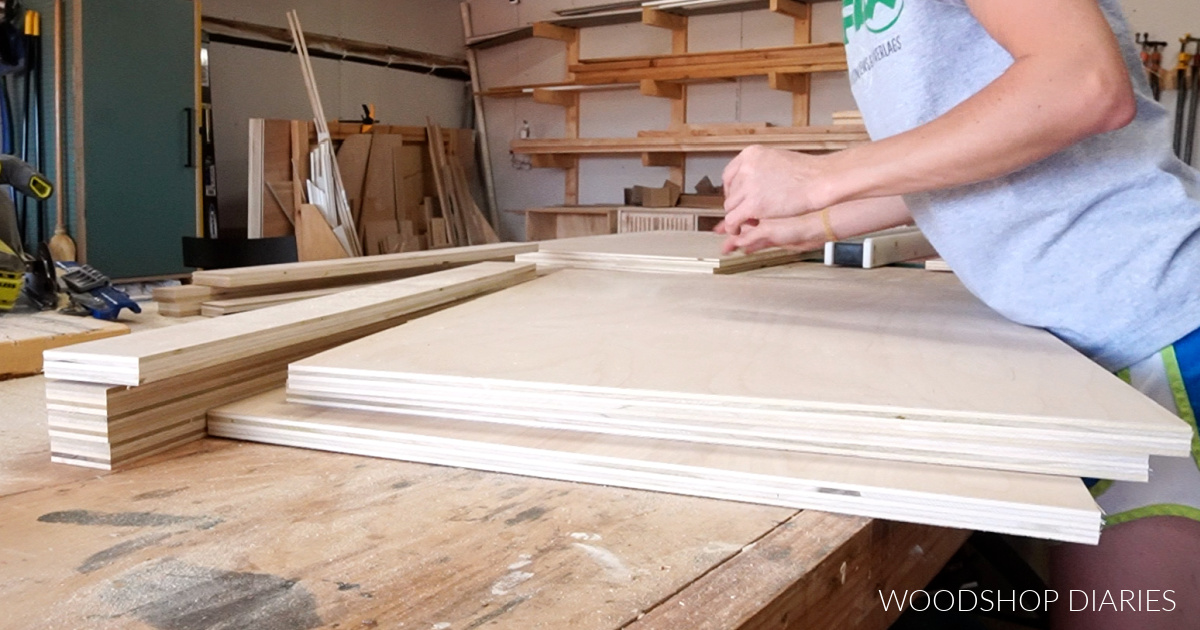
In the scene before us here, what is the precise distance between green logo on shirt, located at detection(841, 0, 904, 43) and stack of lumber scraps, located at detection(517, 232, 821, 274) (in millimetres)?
791

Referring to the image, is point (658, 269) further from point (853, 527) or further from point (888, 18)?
point (853, 527)

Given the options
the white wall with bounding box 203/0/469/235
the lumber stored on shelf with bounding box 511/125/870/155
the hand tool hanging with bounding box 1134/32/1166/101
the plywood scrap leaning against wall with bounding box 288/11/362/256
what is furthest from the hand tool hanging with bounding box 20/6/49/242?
the hand tool hanging with bounding box 1134/32/1166/101

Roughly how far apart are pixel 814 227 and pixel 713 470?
3.22 feet

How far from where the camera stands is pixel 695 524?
32.2 inches

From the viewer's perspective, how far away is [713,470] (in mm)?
882

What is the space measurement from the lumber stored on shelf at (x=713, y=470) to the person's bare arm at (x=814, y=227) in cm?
82

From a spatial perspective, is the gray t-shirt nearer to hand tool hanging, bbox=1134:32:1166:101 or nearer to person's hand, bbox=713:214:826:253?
person's hand, bbox=713:214:826:253

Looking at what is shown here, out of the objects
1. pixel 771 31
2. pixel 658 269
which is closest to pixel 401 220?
pixel 771 31

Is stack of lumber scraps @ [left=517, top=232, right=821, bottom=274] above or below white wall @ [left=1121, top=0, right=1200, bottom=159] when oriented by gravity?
below

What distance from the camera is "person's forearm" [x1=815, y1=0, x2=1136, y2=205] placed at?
97 centimetres

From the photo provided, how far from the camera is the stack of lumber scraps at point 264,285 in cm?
181

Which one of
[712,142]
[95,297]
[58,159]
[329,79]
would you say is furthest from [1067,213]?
[329,79]

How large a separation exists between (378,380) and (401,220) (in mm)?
5909

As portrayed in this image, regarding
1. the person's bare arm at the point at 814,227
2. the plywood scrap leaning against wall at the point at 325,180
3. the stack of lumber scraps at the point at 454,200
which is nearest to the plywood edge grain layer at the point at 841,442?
the person's bare arm at the point at 814,227
